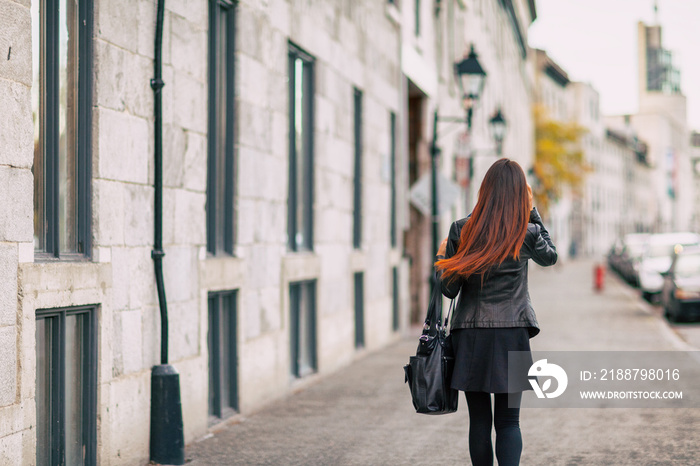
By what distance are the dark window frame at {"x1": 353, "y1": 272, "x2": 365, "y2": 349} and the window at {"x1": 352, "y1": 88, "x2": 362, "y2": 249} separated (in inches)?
18.3

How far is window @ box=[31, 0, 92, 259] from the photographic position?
5520 millimetres

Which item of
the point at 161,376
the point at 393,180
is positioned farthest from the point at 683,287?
the point at 161,376

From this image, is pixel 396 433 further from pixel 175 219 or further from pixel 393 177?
pixel 393 177

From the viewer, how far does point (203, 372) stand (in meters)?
7.66

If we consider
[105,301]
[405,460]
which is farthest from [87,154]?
[405,460]

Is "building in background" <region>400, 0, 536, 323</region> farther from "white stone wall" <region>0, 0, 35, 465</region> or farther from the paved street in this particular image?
"white stone wall" <region>0, 0, 35, 465</region>

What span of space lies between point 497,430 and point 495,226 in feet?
3.31

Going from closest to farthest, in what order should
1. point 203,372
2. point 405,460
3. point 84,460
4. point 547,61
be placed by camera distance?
point 84,460 → point 405,460 → point 203,372 → point 547,61

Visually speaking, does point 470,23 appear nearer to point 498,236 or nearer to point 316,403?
point 316,403

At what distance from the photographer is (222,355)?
27.3ft

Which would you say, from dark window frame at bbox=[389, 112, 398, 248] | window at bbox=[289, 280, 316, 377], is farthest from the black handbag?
dark window frame at bbox=[389, 112, 398, 248]

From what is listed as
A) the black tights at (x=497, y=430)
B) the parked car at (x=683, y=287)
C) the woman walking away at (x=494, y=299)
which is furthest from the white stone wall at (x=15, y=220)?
the parked car at (x=683, y=287)

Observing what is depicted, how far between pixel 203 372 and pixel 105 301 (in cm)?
180

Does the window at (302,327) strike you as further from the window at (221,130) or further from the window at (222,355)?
the window at (221,130)
